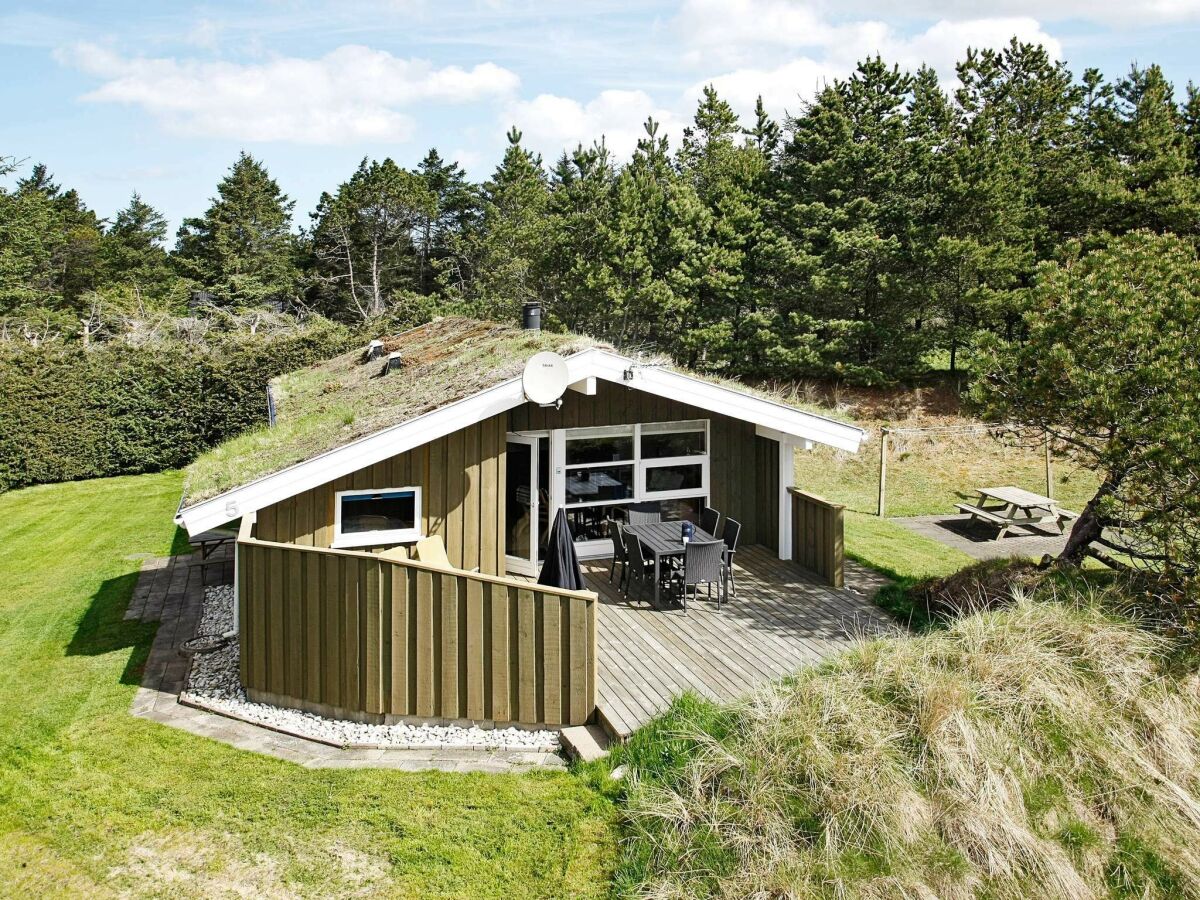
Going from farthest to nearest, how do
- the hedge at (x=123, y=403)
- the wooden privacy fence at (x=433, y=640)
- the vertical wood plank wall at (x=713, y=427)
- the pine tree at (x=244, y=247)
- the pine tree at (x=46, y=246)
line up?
the pine tree at (x=244, y=247)
the pine tree at (x=46, y=246)
the hedge at (x=123, y=403)
the vertical wood plank wall at (x=713, y=427)
the wooden privacy fence at (x=433, y=640)

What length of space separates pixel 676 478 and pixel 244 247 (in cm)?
3472

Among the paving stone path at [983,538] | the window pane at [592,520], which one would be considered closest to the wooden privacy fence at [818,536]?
the window pane at [592,520]

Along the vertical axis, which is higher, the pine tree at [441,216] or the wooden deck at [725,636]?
the pine tree at [441,216]

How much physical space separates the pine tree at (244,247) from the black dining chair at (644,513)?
31088 mm

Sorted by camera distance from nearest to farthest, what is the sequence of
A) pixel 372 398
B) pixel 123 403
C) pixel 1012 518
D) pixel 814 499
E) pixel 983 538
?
1. pixel 814 499
2. pixel 372 398
3. pixel 983 538
4. pixel 1012 518
5. pixel 123 403

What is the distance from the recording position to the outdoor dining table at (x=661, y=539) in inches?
363

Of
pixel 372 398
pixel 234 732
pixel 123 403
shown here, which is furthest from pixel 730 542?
pixel 123 403

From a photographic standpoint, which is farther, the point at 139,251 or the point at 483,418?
the point at 139,251

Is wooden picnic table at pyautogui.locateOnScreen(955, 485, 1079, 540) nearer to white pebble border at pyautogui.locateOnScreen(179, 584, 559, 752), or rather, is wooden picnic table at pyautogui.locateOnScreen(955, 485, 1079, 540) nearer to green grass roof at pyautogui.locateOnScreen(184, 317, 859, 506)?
green grass roof at pyautogui.locateOnScreen(184, 317, 859, 506)

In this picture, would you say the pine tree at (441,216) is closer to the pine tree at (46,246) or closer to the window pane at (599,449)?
the pine tree at (46,246)

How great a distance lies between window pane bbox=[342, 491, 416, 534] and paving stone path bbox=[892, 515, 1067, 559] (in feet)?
27.2

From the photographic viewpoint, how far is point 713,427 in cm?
1126

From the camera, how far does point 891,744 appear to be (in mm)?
5625

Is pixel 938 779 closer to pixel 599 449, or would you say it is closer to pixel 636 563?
pixel 636 563
